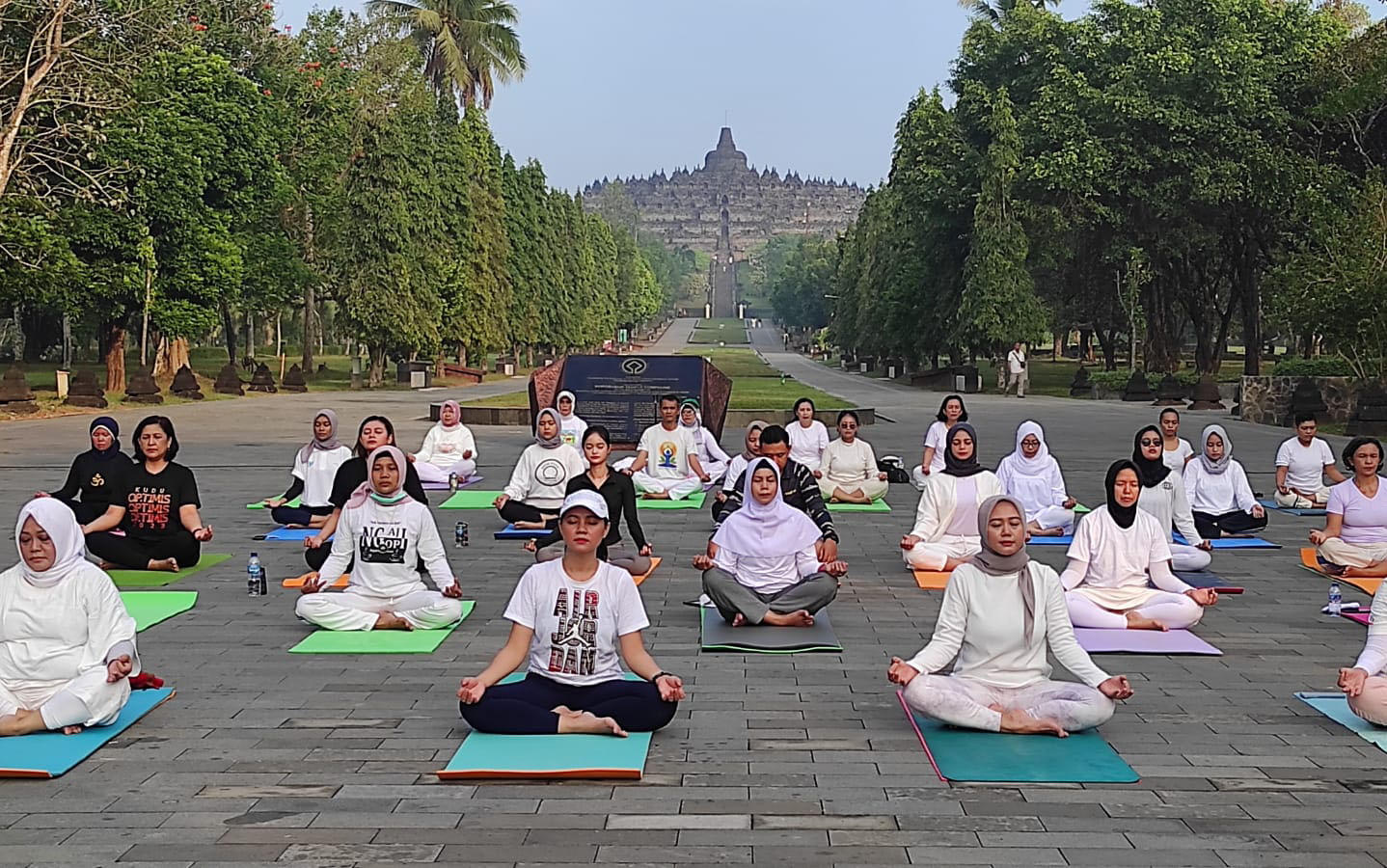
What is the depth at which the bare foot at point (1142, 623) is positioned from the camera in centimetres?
806

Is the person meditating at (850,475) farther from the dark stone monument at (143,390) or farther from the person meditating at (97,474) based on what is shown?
the dark stone monument at (143,390)

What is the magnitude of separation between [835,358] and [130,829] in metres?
80.3

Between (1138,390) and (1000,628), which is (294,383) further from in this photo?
(1000,628)

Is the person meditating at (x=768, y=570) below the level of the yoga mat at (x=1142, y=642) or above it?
above

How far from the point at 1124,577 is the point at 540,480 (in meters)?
5.75

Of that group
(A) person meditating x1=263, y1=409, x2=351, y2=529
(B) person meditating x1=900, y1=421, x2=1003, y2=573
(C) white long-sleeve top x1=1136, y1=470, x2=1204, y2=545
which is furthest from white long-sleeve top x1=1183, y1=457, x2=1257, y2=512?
(A) person meditating x1=263, y1=409, x2=351, y2=529

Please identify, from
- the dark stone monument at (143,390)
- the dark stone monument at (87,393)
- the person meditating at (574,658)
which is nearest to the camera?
the person meditating at (574,658)

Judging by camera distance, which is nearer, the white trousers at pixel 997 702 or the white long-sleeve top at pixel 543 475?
the white trousers at pixel 997 702

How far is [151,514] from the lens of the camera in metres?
10.0

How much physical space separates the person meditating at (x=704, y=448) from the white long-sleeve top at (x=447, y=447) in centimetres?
273

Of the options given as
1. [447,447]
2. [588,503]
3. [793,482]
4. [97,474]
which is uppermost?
[588,503]

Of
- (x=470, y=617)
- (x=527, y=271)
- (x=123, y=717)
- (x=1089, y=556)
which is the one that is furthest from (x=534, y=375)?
(x=527, y=271)

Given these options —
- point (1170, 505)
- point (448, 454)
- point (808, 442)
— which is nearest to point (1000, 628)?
point (1170, 505)

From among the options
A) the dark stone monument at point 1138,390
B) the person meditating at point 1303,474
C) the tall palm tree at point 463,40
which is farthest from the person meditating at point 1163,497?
the tall palm tree at point 463,40
